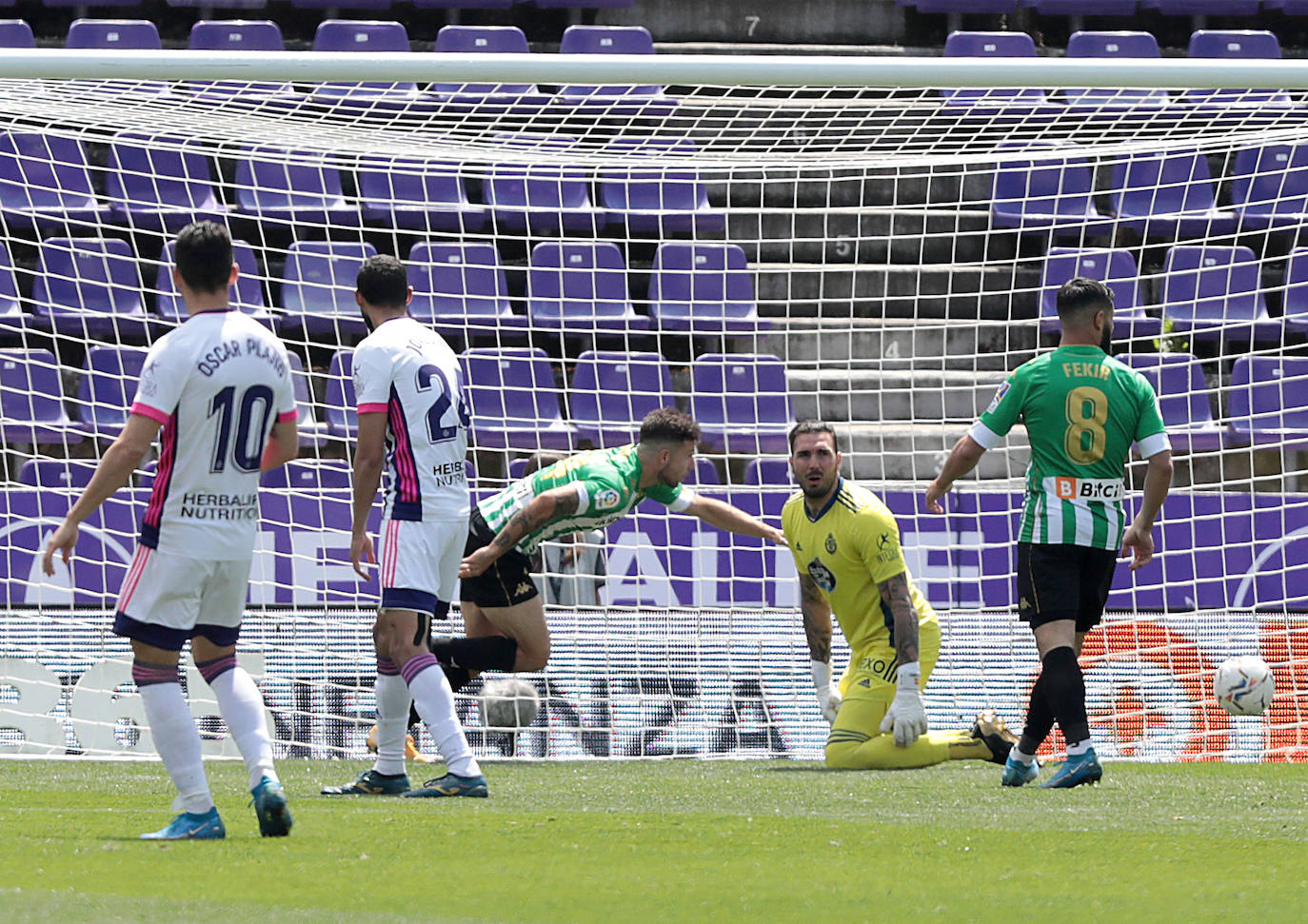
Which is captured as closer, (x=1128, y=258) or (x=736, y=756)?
(x=736, y=756)

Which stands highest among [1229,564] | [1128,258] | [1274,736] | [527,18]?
[527,18]

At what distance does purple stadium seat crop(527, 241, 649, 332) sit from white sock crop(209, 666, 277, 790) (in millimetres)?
5703

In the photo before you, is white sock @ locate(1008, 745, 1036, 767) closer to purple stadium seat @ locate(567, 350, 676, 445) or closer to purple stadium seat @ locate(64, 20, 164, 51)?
purple stadium seat @ locate(567, 350, 676, 445)

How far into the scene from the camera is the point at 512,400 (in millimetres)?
10203

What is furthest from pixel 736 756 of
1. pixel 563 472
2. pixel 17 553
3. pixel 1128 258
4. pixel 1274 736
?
pixel 1128 258

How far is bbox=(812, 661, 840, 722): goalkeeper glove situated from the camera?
7414 mm

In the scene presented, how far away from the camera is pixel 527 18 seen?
14.8 metres

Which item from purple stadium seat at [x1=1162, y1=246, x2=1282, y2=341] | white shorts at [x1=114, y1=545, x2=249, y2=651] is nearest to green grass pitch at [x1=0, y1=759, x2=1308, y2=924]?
white shorts at [x1=114, y1=545, x2=249, y2=651]

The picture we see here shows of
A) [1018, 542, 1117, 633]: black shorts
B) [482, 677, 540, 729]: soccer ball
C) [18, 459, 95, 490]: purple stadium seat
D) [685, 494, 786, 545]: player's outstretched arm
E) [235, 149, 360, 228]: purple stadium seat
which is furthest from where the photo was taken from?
[235, 149, 360, 228]: purple stadium seat

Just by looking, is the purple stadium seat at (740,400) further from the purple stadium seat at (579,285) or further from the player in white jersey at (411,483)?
the player in white jersey at (411,483)

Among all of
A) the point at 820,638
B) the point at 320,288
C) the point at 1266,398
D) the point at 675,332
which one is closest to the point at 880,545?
the point at 820,638

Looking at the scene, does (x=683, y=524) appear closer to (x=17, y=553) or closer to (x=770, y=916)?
(x=17, y=553)

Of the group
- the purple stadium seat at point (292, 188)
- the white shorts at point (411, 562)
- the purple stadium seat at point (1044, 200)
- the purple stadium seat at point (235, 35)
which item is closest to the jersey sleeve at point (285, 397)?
the white shorts at point (411, 562)

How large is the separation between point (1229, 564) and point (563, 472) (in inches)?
165
